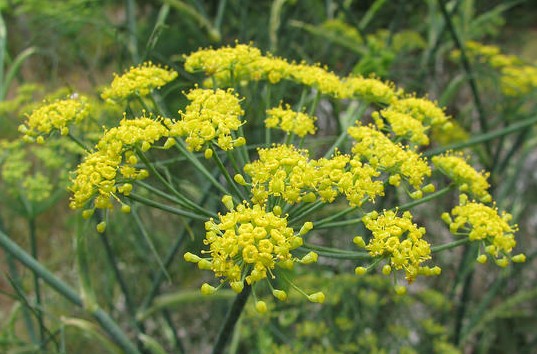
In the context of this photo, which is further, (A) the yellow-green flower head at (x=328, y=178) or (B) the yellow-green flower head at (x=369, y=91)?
(B) the yellow-green flower head at (x=369, y=91)

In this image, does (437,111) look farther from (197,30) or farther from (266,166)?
(197,30)

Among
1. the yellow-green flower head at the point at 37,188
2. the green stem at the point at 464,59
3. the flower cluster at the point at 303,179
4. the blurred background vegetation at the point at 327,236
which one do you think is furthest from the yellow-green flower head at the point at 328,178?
the yellow-green flower head at the point at 37,188

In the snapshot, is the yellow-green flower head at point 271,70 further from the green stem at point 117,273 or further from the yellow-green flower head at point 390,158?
the green stem at point 117,273

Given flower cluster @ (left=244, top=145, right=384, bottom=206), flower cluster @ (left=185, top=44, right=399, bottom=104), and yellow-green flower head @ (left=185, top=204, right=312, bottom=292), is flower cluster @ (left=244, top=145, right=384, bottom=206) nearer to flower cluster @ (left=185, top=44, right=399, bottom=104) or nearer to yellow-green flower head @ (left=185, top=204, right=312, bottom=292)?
yellow-green flower head @ (left=185, top=204, right=312, bottom=292)

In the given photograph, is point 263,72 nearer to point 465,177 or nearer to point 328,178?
point 328,178

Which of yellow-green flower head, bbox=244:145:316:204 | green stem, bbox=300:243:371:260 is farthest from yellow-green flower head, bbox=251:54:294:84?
green stem, bbox=300:243:371:260

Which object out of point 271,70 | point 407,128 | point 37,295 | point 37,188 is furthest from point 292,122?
point 37,188

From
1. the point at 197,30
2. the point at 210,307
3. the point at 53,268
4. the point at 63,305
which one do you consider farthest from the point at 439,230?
the point at 53,268
